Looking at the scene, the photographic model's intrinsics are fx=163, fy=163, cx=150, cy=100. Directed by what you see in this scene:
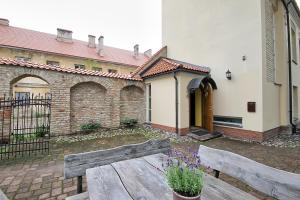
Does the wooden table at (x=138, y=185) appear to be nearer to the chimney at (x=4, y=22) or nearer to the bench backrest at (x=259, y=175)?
the bench backrest at (x=259, y=175)

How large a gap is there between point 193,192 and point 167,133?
6.53m

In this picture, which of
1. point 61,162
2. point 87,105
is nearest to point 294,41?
point 87,105

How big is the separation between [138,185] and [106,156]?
2.73 ft

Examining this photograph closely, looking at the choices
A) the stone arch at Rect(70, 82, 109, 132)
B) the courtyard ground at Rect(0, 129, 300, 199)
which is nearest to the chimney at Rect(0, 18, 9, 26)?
the stone arch at Rect(70, 82, 109, 132)

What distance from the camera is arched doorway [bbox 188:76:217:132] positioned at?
7.25 m

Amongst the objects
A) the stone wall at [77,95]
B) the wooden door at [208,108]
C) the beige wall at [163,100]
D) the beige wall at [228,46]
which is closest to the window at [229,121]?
the beige wall at [228,46]

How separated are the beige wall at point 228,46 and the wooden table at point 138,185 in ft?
19.8

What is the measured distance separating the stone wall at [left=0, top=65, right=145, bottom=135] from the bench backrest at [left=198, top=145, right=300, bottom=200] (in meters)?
6.48

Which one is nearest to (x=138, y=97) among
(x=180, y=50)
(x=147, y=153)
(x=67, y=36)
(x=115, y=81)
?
(x=115, y=81)

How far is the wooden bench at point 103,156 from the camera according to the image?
6.41 feet

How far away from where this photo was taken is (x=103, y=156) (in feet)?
7.21

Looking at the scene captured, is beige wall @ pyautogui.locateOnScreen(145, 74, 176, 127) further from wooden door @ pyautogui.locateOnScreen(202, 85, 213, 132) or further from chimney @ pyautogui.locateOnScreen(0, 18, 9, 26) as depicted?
chimney @ pyautogui.locateOnScreen(0, 18, 9, 26)

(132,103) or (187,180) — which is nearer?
(187,180)

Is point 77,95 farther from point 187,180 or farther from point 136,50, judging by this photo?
point 136,50
